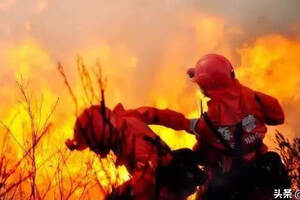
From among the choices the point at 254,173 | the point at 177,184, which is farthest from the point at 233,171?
the point at 177,184

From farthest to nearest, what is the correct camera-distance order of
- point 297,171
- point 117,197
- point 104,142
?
point 297,171 → point 104,142 → point 117,197

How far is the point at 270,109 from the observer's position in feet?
24.2

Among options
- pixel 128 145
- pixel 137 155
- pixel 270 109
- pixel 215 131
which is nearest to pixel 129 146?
pixel 128 145

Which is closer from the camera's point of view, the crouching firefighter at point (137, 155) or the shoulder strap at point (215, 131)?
the crouching firefighter at point (137, 155)

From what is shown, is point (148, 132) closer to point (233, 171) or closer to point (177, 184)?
point (177, 184)

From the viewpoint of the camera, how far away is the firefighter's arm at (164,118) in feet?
24.7

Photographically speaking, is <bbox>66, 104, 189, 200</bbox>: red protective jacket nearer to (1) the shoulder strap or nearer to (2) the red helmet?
(1) the shoulder strap

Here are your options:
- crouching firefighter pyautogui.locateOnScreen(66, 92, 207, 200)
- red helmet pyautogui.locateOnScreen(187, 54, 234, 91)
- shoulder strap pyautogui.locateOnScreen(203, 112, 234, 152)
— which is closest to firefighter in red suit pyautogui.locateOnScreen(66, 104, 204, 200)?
crouching firefighter pyautogui.locateOnScreen(66, 92, 207, 200)

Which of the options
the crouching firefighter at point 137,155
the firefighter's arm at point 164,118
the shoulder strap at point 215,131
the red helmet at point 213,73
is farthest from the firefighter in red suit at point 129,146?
the red helmet at point 213,73

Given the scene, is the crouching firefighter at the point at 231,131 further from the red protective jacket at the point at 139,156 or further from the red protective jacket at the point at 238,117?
the red protective jacket at the point at 139,156

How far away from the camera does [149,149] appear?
6797 mm

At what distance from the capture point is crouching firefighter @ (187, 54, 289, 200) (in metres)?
7.08

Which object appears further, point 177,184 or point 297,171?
point 297,171

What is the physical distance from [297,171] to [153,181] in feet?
18.0
